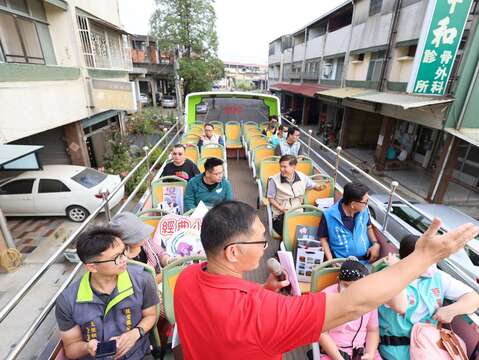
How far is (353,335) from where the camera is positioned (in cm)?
183

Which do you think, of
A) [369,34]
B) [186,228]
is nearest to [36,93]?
[186,228]

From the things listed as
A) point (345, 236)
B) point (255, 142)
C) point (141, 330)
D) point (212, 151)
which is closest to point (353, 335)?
point (345, 236)

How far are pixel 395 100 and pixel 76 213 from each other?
10.3 metres

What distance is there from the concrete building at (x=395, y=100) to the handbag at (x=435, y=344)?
22.5ft

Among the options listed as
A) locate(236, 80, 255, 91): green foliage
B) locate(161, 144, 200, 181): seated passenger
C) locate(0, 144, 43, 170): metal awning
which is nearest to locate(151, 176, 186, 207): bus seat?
locate(161, 144, 200, 181): seated passenger

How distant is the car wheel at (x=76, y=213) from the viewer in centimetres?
687

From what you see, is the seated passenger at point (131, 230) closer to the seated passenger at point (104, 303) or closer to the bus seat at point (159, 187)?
the seated passenger at point (104, 303)

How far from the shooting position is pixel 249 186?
5.81 m

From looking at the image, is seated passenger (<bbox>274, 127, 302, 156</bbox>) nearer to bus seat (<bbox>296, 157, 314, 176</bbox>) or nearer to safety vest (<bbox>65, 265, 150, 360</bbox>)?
bus seat (<bbox>296, 157, 314, 176</bbox>)

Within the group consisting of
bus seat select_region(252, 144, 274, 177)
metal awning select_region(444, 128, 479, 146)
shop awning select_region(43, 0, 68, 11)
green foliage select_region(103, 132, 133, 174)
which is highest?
shop awning select_region(43, 0, 68, 11)

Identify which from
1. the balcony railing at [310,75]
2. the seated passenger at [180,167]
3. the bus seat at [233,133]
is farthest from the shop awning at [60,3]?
the balcony railing at [310,75]

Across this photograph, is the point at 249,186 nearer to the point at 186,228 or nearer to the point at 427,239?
the point at 186,228

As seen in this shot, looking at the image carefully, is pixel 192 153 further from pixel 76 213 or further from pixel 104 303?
pixel 76 213

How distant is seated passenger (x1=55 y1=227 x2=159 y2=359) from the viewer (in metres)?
1.53
